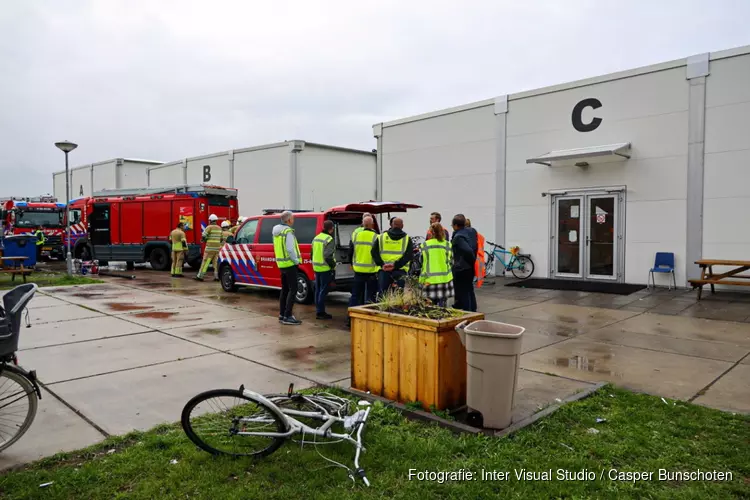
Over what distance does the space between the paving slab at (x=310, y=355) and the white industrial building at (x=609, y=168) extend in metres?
8.69

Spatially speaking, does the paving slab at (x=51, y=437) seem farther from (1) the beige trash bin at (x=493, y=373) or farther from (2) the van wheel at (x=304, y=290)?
(2) the van wheel at (x=304, y=290)

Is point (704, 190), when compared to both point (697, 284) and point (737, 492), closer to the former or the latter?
point (697, 284)

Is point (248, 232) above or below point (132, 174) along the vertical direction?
below

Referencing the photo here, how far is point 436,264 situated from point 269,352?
2.47 m

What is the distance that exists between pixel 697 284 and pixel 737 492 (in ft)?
29.6

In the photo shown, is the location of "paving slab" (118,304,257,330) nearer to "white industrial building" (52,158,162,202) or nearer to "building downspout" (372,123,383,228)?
"building downspout" (372,123,383,228)

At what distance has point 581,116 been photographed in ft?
46.1

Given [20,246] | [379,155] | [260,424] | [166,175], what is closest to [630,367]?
[260,424]

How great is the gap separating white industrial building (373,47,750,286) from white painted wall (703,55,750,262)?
2 centimetres

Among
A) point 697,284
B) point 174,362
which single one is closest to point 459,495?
point 174,362

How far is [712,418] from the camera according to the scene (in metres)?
4.37

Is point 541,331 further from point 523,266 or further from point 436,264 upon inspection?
point 523,266

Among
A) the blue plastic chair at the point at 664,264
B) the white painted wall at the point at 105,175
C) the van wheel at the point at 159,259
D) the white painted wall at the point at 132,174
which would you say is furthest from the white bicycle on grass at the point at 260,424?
the white painted wall at the point at 105,175

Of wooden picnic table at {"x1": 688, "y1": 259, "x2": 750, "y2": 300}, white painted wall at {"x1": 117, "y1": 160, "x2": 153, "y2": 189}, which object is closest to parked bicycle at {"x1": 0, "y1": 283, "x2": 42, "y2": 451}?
wooden picnic table at {"x1": 688, "y1": 259, "x2": 750, "y2": 300}
